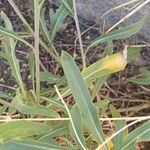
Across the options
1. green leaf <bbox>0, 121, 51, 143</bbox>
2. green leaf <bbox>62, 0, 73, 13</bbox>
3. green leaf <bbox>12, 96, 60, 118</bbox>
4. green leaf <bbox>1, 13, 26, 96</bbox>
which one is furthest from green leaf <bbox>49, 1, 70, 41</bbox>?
green leaf <bbox>0, 121, 51, 143</bbox>

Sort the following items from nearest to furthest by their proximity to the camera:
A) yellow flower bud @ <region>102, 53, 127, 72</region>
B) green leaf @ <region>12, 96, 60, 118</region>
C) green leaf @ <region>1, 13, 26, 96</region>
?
yellow flower bud @ <region>102, 53, 127, 72</region>
green leaf @ <region>12, 96, 60, 118</region>
green leaf @ <region>1, 13, 26, 96</region>

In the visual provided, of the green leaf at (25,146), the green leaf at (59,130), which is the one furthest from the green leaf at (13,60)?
the green leaf at (25,146)

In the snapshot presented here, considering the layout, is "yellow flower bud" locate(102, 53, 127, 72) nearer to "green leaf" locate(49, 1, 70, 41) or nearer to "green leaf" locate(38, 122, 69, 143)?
"green leaf" locate(38, 122, 69, 143)

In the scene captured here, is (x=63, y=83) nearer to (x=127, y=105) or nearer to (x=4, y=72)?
(x=127, y=105)

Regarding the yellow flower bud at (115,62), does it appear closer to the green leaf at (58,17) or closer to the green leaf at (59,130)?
the green leaf at (59,130)

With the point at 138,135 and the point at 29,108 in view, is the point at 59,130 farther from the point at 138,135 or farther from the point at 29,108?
the point at 138,135

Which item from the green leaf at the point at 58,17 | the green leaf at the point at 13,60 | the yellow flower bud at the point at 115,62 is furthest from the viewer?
the green leaf at the point at 58,17
